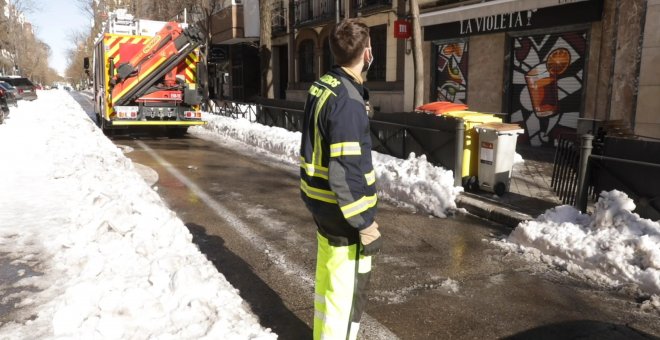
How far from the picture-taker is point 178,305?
11.1 ft

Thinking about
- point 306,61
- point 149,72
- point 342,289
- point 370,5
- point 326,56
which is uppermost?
point 370,5

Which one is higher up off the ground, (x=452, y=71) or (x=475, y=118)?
(x=452, y=71)

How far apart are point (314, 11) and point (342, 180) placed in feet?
80.5

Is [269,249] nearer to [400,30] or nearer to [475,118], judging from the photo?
[475,118]

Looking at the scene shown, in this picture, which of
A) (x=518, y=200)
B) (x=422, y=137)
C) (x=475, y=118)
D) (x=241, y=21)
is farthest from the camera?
(x=241, y=21)

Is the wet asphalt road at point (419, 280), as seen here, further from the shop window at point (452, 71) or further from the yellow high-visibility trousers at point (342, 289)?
the shop window at point (452, 71)

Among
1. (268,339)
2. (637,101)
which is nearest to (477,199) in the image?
(268,339)

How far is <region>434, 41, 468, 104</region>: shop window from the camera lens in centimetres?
1591

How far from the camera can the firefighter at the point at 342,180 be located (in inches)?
105

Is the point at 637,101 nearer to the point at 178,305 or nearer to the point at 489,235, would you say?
the point at 489,235

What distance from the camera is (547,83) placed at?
13.1 meters

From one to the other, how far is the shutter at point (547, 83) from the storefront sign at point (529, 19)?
1.39 ft

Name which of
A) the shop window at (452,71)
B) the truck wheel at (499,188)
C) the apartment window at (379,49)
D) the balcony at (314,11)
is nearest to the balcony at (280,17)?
the balcony at (314,11)

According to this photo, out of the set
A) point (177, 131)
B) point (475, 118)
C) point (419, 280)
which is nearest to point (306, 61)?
point (177, 131)
